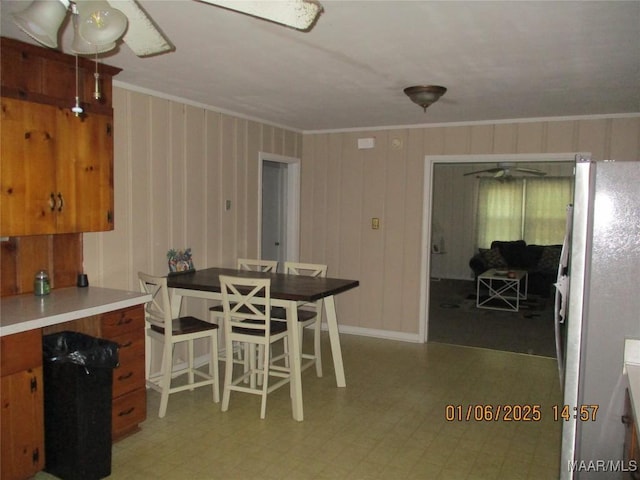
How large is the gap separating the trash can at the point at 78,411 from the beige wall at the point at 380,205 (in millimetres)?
3363

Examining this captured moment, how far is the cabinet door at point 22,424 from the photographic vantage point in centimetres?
239

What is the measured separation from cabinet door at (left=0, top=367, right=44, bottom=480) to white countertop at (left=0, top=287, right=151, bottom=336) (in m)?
0.25

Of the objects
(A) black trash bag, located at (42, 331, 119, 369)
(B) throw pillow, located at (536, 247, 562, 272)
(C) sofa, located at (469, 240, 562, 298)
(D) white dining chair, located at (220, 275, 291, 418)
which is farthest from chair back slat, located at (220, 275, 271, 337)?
(B) throw pillow, located at (536, 247, 562, 272)

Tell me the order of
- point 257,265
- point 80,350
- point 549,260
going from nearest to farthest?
point 80,350 → point 257,265 → point 549,260

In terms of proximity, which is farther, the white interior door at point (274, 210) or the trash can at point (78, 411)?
the white interior door at point (274, 210)

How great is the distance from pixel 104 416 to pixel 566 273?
7.86 ft

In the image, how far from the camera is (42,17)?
178cm

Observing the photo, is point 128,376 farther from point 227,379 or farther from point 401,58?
point 401,58

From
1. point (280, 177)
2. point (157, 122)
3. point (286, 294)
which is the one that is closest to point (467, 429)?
point (286, 294)

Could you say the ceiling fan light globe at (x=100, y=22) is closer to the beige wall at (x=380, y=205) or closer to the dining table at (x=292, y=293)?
the dining table at (x=292, y=293)

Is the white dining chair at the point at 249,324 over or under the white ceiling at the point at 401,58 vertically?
under

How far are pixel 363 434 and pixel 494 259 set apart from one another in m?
5.78
